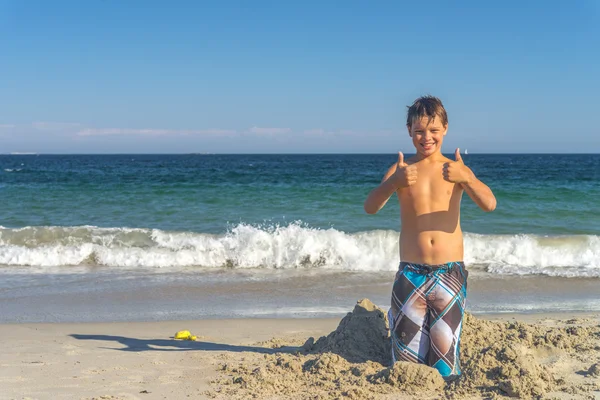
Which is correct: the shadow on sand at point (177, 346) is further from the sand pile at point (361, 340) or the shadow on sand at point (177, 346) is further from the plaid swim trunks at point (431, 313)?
the plaid swim trunks at point (431, 313)

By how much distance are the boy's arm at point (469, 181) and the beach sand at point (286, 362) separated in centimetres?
97

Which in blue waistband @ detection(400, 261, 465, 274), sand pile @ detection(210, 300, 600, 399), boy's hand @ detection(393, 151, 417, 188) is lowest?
sand pile @ detection(210, 300, 600, 399)

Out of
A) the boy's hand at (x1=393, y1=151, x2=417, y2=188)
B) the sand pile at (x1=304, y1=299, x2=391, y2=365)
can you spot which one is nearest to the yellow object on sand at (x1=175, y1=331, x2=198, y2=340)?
the sand pile at (x1=304, y1=299, x2=391, y2=365)

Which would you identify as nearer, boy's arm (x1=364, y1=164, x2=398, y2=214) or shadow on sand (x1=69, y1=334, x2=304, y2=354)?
boy's arm (x1=364, y1=164, x2=398, y2=214)

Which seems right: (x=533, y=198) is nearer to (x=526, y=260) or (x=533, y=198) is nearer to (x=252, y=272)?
(x=526, y=260)

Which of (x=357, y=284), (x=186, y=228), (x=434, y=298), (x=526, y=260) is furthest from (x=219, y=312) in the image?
(x=186, y=228)

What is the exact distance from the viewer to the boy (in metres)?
3.59

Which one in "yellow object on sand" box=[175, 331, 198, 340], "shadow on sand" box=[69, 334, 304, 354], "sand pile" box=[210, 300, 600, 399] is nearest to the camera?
"sand pile" box=[210, 300, 600, 399]

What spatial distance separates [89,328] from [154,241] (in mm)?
5691

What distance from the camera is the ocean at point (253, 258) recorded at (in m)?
6.71

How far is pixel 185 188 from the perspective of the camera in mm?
21484

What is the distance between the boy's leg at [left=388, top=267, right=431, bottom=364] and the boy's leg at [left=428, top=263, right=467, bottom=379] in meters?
0.05

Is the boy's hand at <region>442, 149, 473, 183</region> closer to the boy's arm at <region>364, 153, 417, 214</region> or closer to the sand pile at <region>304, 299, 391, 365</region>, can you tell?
the boy's arm at <region>364, 153, 417, 214</region>

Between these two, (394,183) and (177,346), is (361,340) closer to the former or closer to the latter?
(394,183)
